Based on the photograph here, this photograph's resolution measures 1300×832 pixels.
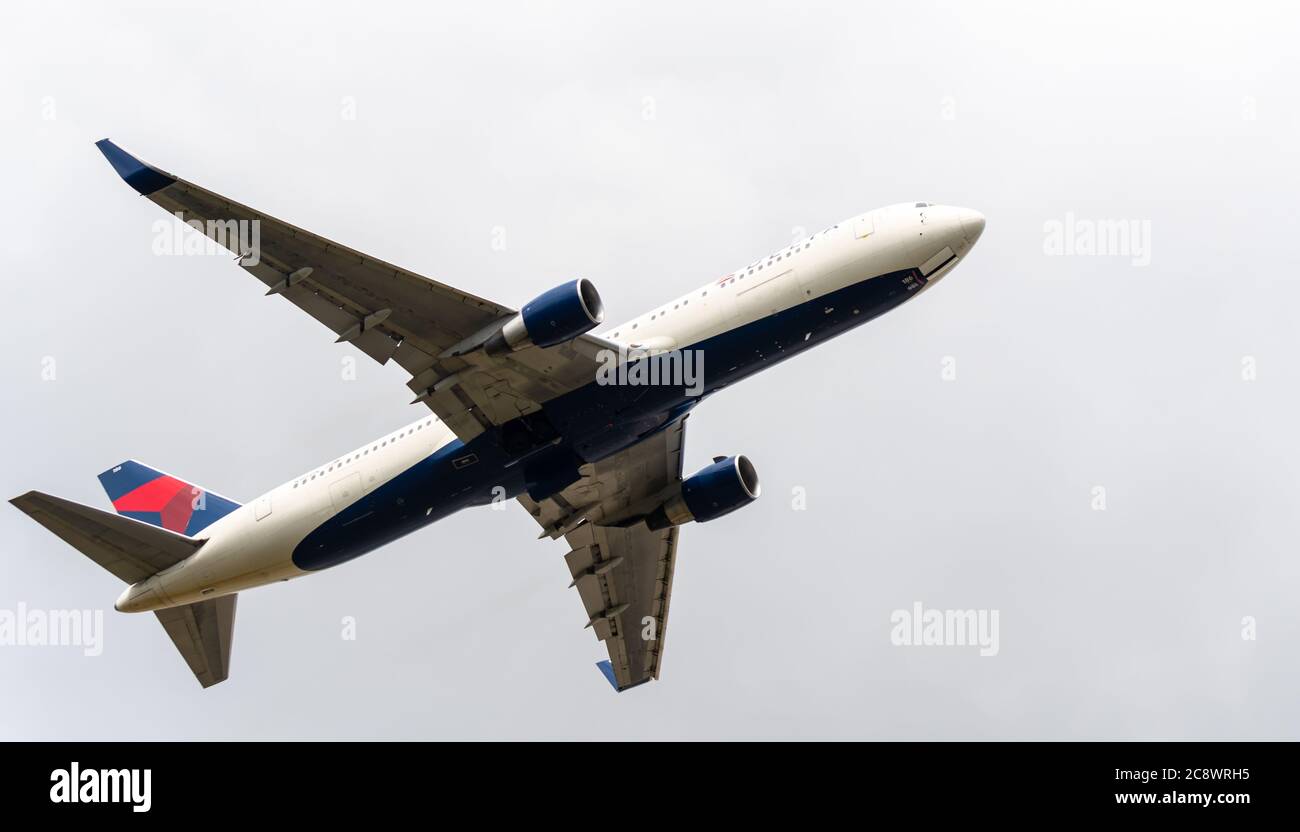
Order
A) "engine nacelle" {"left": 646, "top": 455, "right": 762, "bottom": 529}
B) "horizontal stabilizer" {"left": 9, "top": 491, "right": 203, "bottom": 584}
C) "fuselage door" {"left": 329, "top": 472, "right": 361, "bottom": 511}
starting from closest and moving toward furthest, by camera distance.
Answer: "horizontal stabilizer" {"left": 9, "top": 491, "right": 203, "bottom": 584}, "fuselage door" {"left": 329, "top": 472, "right": 361, "bottom": 511}, "engine nacelle" {"left": 646, "top": 455, "right": 762, "bottom": 529}

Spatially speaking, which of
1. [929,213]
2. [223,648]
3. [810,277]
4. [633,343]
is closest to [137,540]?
[223,648]

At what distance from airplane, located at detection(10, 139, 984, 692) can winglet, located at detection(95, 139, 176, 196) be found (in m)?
0.06

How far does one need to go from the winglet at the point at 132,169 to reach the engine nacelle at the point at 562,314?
37.8ft

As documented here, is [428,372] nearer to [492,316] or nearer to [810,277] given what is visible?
[492,316]

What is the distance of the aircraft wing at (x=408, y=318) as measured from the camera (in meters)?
46.3

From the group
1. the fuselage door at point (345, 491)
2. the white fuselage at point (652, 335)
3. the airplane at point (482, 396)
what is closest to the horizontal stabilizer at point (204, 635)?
the airplane at point (482, 396)

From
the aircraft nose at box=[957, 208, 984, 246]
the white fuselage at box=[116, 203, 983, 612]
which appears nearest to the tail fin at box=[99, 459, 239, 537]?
the white fuselage at box=[116, 203, 983, 612]

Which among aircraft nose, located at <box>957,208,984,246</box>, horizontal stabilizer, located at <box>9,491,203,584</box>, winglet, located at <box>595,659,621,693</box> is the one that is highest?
aircraft nose, located at <box>957,208,984,246</box>

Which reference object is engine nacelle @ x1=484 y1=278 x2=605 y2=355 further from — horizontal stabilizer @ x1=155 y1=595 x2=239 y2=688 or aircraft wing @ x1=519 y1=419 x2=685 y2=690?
horizontal stabilizer @ x1=155 y1=595 x2=239 y2=688

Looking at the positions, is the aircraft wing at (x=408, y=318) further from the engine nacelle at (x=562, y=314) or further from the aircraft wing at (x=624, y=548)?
the aircraft wing at (x=624, y=548)

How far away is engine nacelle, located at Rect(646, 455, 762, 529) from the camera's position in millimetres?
57625

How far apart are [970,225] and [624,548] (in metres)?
21.9

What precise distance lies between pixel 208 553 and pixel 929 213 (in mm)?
28520

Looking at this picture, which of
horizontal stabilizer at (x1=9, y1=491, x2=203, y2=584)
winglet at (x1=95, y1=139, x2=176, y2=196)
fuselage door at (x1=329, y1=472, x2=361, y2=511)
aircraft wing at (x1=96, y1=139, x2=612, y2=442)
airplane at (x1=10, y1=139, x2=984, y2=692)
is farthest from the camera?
fuselage door at (x1=329, y1=472, x2=361, y2=511)
